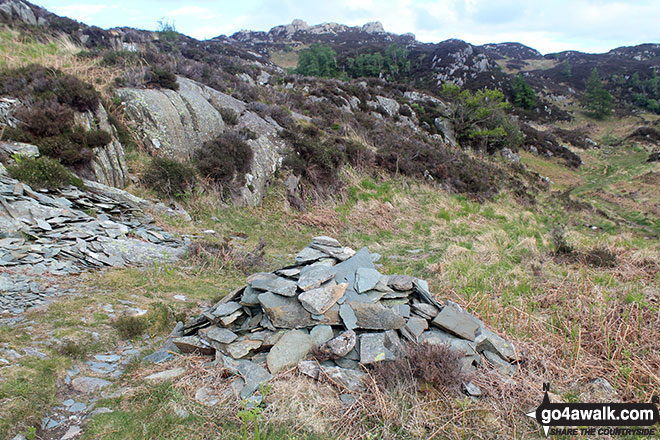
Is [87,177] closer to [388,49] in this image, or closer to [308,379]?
[308,379]

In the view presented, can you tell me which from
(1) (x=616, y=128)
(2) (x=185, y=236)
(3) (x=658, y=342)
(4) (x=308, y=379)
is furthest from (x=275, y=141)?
(1) (x=616, y=128)

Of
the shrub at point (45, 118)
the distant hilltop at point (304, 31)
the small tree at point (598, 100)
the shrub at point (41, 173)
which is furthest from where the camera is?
the distant hilltop at point (304, 31)

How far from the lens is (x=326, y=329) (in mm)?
4156

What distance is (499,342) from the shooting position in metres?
4.37

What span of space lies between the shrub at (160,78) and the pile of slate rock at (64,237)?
5461 mm

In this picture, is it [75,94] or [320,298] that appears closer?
[320,298]

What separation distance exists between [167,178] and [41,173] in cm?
282

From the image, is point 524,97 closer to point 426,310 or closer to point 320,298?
point 426,310

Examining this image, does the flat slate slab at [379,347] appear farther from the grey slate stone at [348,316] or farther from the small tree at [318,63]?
the small tree at [318,63]

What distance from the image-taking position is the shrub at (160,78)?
37.6 feet

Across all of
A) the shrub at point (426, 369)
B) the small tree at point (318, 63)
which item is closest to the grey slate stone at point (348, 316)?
the shrub at point (426, 369)

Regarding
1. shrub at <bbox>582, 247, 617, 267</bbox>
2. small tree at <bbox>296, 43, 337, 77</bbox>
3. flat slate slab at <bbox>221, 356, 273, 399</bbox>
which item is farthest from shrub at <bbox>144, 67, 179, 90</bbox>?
small tree at <bbox>296, 43, 337, 77</bbox>

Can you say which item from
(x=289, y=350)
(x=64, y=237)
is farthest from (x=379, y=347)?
(x=64, y=237)

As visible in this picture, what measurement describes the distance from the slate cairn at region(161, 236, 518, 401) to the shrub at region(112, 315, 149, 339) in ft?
1.44
